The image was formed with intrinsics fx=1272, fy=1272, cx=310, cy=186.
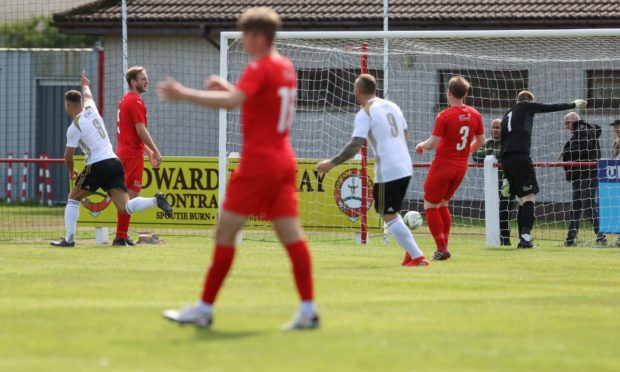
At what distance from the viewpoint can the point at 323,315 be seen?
29.8 ft

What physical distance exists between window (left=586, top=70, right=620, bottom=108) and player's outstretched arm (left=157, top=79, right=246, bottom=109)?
1681cm

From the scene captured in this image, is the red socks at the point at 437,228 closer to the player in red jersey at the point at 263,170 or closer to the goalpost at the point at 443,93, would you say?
the goalpost at the point at 443,93

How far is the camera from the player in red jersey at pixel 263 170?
8305 mm

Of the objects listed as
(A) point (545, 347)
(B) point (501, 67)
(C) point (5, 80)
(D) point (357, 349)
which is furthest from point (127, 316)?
(C) point (5, 80)

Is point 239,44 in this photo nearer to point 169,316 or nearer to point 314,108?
point 314,108

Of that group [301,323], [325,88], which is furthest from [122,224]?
[301,323]

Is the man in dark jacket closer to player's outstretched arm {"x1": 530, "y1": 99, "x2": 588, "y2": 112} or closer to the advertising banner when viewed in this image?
the advertising banner

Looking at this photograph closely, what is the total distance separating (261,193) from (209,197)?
11.7 meters

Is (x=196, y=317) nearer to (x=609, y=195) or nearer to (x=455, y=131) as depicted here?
(x=455, y=131)

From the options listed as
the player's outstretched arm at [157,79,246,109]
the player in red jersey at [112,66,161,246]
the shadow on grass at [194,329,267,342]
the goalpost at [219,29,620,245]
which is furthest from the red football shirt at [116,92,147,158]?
the shadow on grass at [194,329,267,342]

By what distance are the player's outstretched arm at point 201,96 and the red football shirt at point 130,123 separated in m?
8.69

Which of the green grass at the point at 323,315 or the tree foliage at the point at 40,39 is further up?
the tree foliage at the point at 40,39

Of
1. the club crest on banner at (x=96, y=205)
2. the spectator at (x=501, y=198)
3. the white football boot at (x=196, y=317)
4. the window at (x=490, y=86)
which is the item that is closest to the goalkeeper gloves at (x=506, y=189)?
the spectator at (x=501, y=198)

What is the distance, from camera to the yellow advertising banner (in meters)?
19.0
